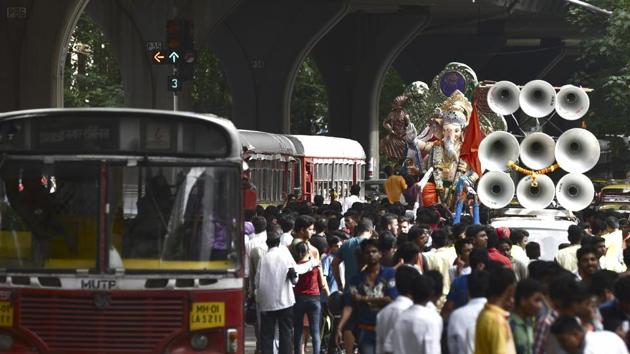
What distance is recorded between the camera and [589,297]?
9648 mm

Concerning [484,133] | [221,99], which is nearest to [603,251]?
[484,133]

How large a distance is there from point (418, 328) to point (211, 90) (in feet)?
201

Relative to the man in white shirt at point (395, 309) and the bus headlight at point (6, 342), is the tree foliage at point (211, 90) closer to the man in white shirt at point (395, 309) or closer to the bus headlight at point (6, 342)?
the bus headlight at point (6, 342)

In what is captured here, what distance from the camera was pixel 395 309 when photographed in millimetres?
11125

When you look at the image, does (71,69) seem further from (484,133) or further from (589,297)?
(589,297)

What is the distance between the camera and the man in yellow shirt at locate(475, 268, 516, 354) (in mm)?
9695

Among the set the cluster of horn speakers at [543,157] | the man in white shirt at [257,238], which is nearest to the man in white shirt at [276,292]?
the man in white shirt at [257,238]

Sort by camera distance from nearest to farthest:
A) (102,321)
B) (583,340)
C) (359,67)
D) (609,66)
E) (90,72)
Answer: (583,340)
(102,321)
(609,66)
(90,72)
(359,67)

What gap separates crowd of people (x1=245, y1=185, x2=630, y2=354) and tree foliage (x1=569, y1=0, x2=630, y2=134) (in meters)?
13.9

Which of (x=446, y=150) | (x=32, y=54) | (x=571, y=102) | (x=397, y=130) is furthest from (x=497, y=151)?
(x=32, y=54)

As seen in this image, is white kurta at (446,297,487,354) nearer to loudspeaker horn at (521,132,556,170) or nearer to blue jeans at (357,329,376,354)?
blue jeans at (357,329,376,354)

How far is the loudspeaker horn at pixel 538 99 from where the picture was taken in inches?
926

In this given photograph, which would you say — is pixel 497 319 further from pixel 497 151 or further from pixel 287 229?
pixel 497 151

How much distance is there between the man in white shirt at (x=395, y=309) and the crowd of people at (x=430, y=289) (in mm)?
10
